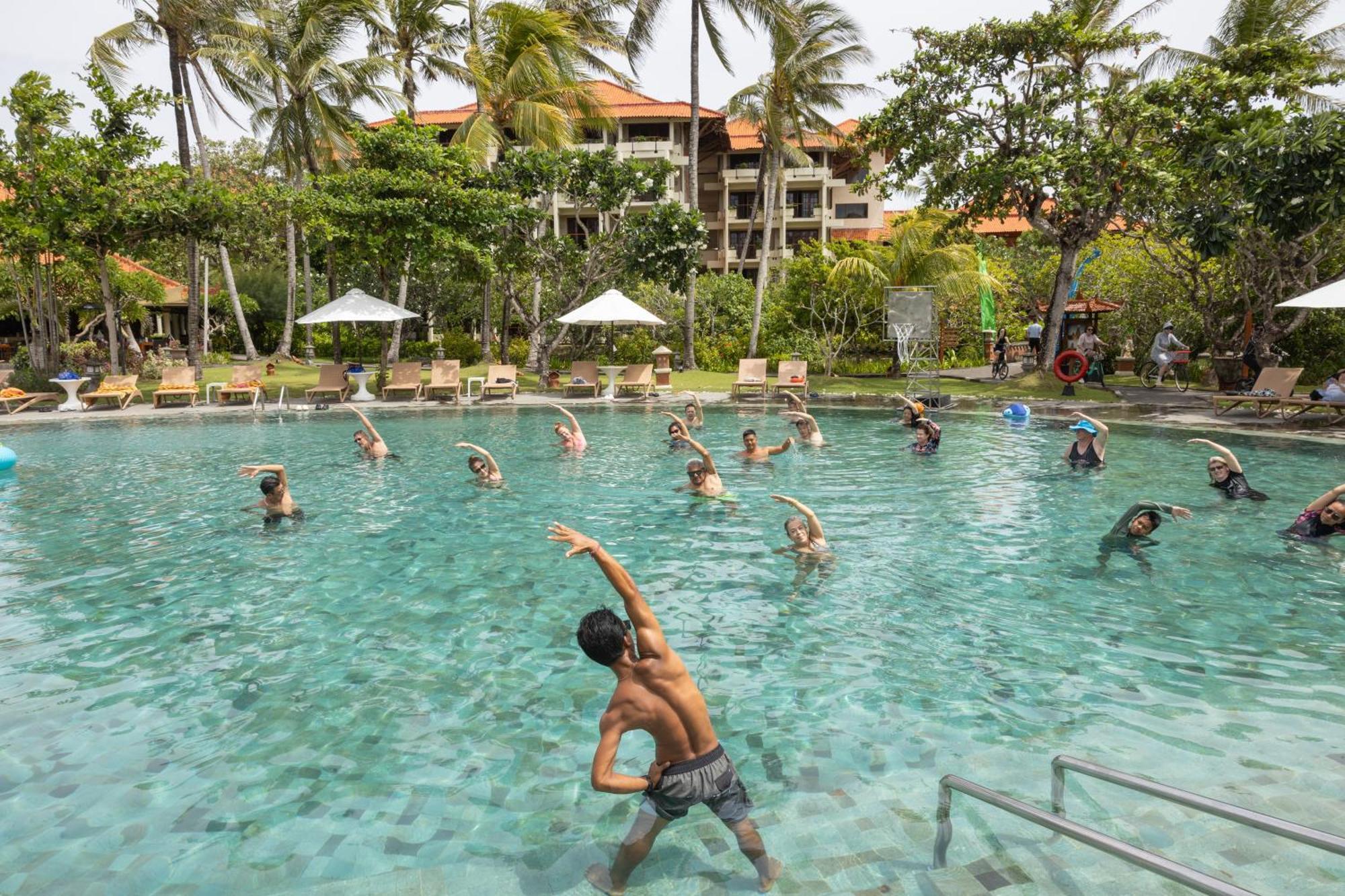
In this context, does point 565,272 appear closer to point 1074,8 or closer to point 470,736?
point 1074,8

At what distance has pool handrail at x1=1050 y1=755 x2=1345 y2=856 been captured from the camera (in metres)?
2.37

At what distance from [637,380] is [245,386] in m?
10.7

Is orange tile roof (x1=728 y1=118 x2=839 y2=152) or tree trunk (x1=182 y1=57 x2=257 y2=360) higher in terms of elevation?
orange tile roof (x1=728 y1=118 x2=839 y2=152)

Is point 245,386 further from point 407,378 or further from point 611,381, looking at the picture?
point 611,381

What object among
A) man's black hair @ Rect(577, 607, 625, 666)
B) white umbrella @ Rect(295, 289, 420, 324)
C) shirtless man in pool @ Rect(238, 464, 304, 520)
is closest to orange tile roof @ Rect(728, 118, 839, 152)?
white umbrella @ Rect(295, 289, 420, 324)

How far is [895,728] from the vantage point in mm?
5387

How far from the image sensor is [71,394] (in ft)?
69.4

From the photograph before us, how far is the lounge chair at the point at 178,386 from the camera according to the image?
70.8 ft

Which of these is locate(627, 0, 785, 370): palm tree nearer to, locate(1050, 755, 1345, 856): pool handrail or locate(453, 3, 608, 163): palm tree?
locate(453, 3, 608, 163): palm tree

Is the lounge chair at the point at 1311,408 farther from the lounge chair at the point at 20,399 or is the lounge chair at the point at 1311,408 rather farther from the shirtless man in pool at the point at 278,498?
the lounge chair at the point at 20,399

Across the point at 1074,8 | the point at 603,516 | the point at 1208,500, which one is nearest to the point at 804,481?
the point at 603,516

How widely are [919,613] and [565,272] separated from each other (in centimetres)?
2199

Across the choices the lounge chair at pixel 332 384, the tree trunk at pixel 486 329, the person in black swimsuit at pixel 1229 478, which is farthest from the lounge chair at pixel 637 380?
the person in black swimsuit at pixel 1229 478

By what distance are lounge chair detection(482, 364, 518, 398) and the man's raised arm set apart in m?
19.8
